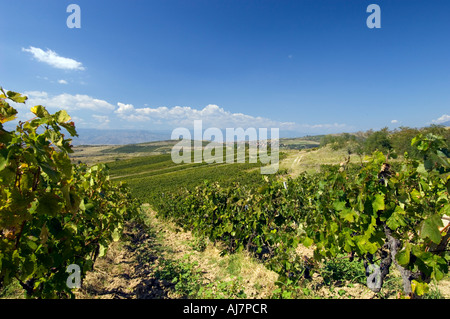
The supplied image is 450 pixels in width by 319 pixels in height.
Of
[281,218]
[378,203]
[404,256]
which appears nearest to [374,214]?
[378,203]

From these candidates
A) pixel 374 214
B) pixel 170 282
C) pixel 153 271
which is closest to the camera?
pixel 374 214

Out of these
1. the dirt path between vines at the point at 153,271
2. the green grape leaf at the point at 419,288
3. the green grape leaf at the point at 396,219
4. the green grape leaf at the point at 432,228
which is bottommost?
the dirt path between vines at the point at 153,271

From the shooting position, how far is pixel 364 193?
2.57 meters

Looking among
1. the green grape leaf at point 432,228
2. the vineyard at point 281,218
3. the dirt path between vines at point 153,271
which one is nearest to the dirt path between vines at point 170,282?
the dirt path between vines at point 153,271

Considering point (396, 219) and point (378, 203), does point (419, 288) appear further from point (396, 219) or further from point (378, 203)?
point (378, 203)

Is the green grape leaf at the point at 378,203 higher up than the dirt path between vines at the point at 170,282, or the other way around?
the green grape leaf at the point at 378,203

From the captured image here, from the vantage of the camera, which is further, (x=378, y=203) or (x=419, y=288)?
(x=378, y=203)

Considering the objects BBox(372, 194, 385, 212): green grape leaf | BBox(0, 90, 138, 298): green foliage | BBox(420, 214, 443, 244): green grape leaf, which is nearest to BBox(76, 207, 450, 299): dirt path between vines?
BBox(372, 194, 385, 212): green grape leaf

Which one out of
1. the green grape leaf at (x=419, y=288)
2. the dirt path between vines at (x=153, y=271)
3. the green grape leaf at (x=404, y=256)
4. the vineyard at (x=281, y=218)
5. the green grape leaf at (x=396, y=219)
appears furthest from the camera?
the dirt path between vines at (x=153, y=271)

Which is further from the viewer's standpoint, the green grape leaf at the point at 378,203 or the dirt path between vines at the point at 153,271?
the dirt path between vines at the point at 153,271

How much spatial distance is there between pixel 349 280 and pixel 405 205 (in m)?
2.20

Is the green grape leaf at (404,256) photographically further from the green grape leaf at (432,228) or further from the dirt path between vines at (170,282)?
the dirt path between vines at (170,282)

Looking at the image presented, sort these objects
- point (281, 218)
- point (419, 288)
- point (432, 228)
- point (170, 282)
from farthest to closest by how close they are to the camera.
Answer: point (281, 218)
point (170, 282)
point (419, 288)
point (432, 228)
